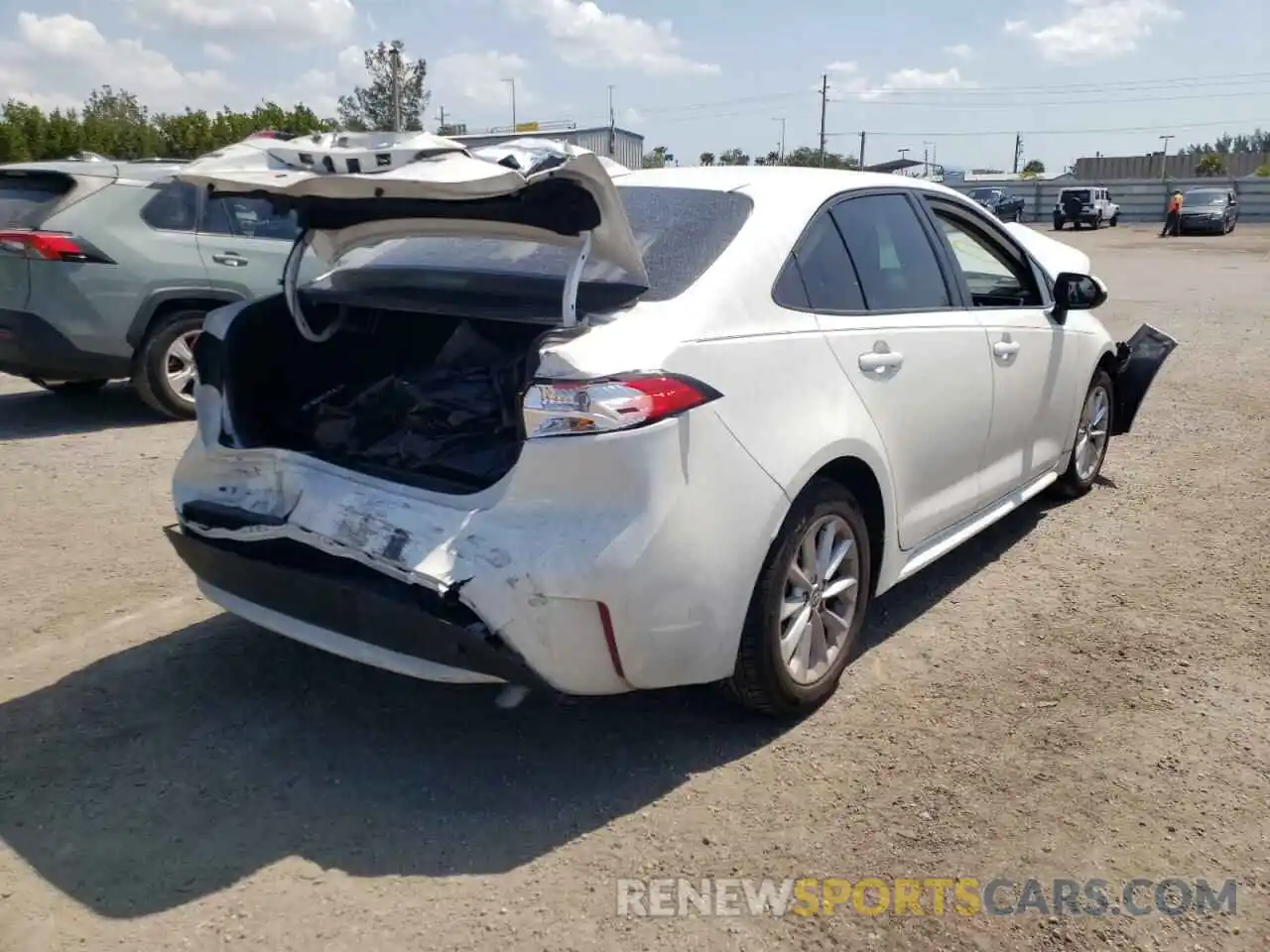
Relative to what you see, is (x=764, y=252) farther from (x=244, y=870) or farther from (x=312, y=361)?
(x=244, y=870)

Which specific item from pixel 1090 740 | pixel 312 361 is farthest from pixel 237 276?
pixel 1090 740

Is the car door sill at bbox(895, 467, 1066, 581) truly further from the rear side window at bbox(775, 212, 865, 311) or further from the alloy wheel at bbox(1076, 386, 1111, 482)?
the rear side window at bbox(775, 212, 865, 311)

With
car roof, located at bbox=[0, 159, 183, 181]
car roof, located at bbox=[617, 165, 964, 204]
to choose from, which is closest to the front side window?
car roof, located at bbox=[617, 165, 964, 204]

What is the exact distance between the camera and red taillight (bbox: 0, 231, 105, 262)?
7.05 meters

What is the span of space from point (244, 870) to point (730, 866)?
1.21m

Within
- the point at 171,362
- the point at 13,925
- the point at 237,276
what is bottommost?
the point at 13,925

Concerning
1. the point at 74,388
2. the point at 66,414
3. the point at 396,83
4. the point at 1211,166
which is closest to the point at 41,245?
the point at 66,414

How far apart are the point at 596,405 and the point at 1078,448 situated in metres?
3.76

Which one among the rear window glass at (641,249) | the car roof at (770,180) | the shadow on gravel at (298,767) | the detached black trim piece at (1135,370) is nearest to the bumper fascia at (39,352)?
the shadow on gravel at (298,767)

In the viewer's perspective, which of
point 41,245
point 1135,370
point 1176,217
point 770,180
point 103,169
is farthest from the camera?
point 1176,217

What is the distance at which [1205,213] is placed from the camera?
123 feet

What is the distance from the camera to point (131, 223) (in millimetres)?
7449

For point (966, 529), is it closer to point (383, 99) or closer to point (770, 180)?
point (770, 180)

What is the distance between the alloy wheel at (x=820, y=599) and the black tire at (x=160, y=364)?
5.49 meters
